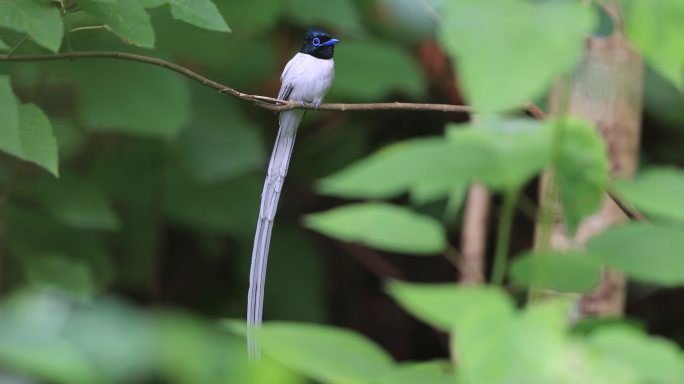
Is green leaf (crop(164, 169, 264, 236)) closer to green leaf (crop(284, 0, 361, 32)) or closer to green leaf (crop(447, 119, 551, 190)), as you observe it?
green leaf (crop(284, 0, 361, 32))

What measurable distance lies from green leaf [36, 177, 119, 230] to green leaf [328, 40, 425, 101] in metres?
1.05

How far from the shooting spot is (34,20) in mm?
1685

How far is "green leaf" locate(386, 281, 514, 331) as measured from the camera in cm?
90

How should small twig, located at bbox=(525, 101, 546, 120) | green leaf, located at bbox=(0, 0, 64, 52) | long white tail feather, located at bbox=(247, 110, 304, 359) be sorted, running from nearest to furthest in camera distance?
green leaf, located at bbox=(0, 0, 64, 52) → small twig, located at bbox=(525, 101, 546, 120) → long white tail feather, located at bbox=(247, 110, 304, 359)

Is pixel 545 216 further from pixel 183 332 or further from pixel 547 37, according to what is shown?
pixel 183 332

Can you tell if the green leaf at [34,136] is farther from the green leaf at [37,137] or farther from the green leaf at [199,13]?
the green leaf at [199,13]

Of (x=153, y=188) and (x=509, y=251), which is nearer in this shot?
(x=153, y=188)

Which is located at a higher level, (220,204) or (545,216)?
(545,216)

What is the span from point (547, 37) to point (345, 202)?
12.9 ft

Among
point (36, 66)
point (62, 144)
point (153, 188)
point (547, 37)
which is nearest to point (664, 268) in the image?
point (547, 37)

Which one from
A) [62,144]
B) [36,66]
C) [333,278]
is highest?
[36,66]

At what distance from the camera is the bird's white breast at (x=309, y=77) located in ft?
10.6

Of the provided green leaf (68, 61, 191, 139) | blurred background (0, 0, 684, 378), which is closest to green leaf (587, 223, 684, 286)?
blurred background (0, 0, 684, 378)

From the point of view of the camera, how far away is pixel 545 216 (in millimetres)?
1014
